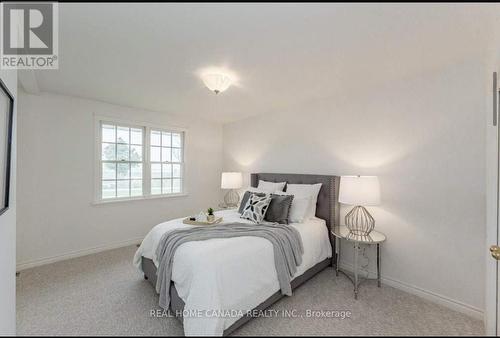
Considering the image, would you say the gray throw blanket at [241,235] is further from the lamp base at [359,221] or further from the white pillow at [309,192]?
the lamp base at [359,221]

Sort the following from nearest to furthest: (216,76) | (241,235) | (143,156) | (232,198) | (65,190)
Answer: (241,235), (216,76), (65,190), (143,156), (232,198)

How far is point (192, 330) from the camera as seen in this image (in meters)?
0.69

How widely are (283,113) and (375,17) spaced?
217 cm

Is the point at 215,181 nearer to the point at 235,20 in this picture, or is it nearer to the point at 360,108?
the point at 360,108

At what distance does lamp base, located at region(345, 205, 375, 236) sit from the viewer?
2348 millimetres

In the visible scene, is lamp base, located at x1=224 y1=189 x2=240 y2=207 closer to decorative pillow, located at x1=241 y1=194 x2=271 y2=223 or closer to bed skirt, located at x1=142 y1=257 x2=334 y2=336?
decorative pillow, located at x1=241 y1=194 x2=271 y2=223

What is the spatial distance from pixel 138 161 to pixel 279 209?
2.58m

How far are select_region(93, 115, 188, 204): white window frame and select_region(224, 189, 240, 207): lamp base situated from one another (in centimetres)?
84

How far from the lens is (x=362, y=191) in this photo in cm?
212

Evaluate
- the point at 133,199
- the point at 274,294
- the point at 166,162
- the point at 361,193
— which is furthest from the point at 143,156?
the point at 361,193

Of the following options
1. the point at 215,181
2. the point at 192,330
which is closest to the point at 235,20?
the point at 192,330

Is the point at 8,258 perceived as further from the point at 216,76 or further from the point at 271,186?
the point at 271,186

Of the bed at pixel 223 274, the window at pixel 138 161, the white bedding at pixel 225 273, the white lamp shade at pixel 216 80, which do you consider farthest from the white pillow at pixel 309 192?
the window at pixel 138 161

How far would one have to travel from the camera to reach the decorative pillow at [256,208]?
253cm
